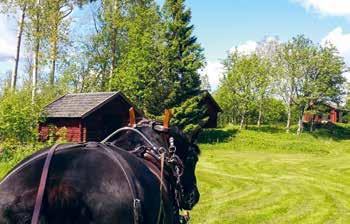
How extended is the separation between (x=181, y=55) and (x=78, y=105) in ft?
37.2

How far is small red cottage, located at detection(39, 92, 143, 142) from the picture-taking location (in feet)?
89.6

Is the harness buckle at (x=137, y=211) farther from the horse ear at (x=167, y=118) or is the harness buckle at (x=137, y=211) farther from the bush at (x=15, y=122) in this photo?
the bush at (x=15, y=122)

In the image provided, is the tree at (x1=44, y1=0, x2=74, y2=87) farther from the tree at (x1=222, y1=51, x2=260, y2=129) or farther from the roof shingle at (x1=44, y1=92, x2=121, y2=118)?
the tree at (x1=222, y1=51, x2=260, y2=129)

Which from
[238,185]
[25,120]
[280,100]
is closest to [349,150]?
[280,100]

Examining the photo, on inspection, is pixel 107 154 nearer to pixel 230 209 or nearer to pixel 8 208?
pixel 8 208

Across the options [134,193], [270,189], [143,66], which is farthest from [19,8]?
[134,193]

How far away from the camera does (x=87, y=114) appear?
2659cm

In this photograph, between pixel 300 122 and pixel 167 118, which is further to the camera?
pixel 300 122

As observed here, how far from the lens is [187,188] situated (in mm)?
4590

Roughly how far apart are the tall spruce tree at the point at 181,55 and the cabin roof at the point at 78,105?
773 cm

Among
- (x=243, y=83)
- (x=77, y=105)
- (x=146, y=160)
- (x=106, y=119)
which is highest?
(x=243, y=83)

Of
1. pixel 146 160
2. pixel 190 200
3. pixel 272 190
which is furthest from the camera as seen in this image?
pixel 272 190

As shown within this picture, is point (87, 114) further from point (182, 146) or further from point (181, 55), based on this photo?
point (182, 146)

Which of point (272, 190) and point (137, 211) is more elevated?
point (137, 211)
